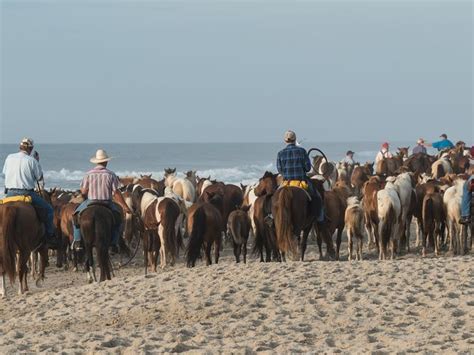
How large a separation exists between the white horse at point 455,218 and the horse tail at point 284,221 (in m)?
4.96

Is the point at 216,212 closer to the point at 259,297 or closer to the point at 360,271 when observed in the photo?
the point at 360,271

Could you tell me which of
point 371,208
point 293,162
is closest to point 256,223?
point 293,162

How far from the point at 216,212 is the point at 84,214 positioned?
3525mm

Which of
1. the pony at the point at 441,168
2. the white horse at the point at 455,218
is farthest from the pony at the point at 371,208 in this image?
the pony at the point at 441,168

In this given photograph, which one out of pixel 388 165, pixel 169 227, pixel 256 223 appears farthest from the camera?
pixel 388 165

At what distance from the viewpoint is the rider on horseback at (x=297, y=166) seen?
17156 millimetres

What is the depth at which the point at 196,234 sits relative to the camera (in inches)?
723

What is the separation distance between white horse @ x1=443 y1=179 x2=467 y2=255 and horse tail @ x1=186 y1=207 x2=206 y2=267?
5317 mm

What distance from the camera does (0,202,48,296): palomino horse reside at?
15.4m

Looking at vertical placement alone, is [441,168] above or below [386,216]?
above

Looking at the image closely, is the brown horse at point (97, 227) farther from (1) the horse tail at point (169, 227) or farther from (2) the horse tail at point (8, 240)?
(1) the horse tail at point (169, 227)

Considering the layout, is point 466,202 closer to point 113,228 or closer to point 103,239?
point 113,228

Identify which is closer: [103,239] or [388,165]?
[103,239]

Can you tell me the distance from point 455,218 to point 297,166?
16.0ft
